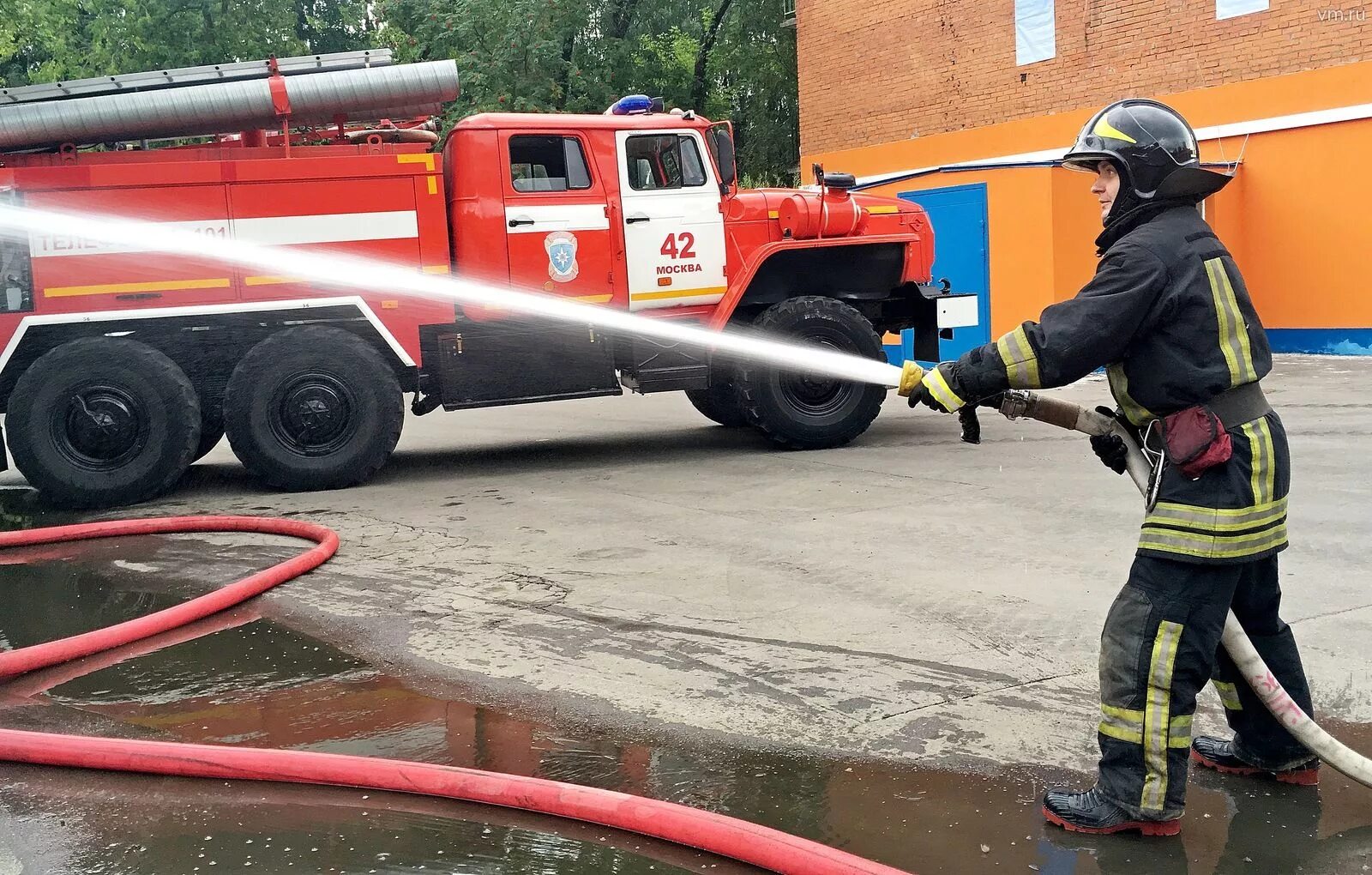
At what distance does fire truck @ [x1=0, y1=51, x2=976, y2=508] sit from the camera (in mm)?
8352

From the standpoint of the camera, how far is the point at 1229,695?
3410mm

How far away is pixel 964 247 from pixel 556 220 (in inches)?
328

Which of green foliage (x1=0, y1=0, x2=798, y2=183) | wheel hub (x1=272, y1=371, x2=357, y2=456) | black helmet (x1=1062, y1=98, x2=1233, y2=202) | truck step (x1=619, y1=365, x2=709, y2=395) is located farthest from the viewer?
green foliage (x1=0, y1=0, x2=798, y2=183)

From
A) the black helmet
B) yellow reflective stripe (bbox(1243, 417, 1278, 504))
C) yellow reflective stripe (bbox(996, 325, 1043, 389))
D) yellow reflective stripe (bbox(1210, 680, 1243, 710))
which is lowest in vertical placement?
yellow reflective stripe (bbox(1210, 680, 1243, 710))

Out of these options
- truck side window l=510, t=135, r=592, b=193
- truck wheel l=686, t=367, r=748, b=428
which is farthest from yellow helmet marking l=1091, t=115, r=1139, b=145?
truck wheel l=686, t=367, r=748, b=428

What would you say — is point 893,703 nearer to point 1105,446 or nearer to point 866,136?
point 1105,446

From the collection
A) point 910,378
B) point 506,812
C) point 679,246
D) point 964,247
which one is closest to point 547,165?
point 679,246

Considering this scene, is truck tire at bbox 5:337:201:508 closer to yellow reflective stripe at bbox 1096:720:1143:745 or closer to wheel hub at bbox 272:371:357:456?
wheel hub at bbox 272:371:357:456

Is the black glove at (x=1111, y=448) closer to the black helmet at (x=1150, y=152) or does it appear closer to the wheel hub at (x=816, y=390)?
the black helmet at (x=1150, y=152)

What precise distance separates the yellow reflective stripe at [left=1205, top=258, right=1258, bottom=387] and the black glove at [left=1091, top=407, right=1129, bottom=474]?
35cm

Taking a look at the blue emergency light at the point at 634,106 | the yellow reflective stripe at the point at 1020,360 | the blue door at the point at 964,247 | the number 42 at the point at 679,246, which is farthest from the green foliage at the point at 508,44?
the yellow reflective stripe at the point at 1020,360

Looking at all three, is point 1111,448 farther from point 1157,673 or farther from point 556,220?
point 556,220

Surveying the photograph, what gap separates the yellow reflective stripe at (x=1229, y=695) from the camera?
3.38 m

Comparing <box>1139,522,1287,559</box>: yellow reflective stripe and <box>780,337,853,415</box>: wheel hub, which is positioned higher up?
<box>1139,522,1287,559</box>: yellow reflective stripe
